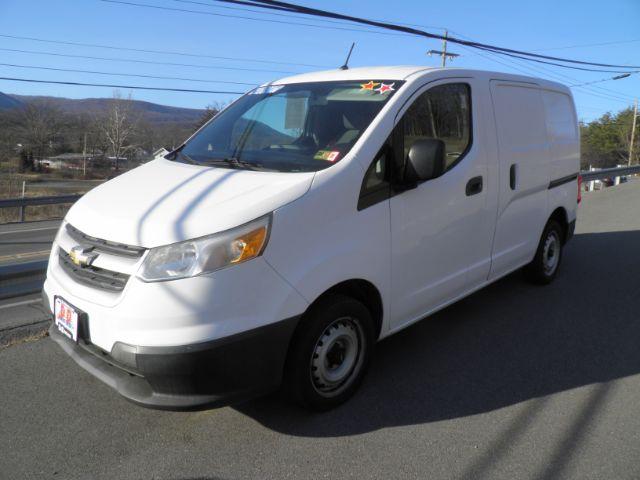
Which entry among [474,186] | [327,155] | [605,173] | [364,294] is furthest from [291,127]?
[605,173]

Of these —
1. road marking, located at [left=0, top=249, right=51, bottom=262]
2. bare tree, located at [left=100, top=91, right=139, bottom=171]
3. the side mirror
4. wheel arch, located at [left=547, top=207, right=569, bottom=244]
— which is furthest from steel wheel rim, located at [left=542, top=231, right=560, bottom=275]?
bare tree, located at [left=100, top=91, right=139, bottom=171]

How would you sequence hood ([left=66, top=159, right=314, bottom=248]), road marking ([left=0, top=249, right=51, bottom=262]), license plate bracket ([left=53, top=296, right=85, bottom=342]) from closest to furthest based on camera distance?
hood ([left=66, top=159, right=314, bottom=248])
license plate bracket ([left=53, top=296, right=85, bottom=342])
road marking ([left=0, top=249, right=51, bottom=262])

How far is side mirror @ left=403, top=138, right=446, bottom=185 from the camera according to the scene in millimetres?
3025

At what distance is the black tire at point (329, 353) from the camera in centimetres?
271

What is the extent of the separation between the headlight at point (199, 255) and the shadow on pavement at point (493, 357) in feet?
3.53

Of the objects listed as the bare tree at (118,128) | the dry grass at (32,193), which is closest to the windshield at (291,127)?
the dry grass at (32,193)

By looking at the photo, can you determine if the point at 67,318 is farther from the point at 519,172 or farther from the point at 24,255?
the point at 24,255

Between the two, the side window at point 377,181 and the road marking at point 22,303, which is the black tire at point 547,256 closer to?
the side window at point 377,181

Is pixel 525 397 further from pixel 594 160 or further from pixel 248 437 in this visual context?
pixel 594 160

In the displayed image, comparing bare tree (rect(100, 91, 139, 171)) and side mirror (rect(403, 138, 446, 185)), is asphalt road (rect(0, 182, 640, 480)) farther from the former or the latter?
Answer: bare tree (rect(100, 91, 139, 171))

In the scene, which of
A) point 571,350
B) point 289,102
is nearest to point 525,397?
point 571,350

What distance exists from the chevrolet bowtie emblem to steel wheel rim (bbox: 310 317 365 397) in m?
1.26

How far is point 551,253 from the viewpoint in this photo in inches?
215

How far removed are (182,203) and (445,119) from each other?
196 centimetres
